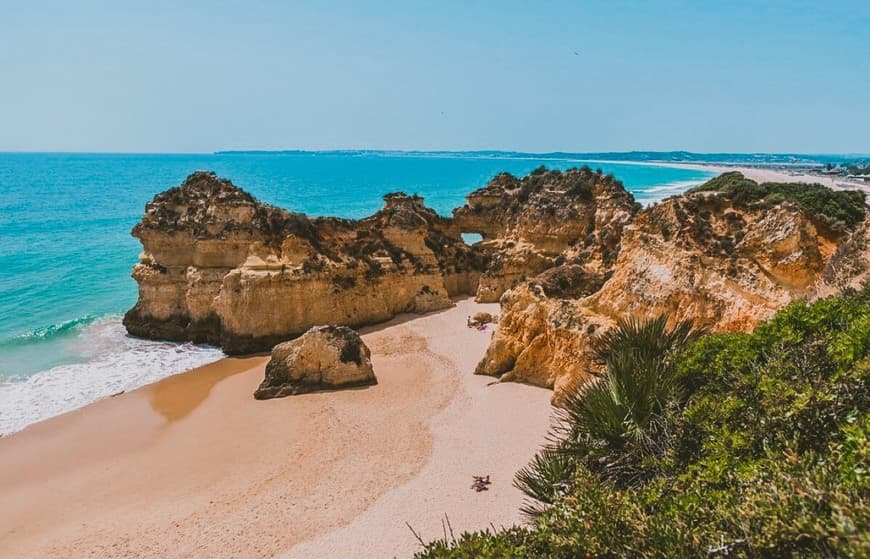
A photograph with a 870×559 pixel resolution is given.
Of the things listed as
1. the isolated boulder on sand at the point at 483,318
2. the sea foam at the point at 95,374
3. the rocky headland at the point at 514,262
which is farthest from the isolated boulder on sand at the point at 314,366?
the isolated boulder on sand at the point at 483,318

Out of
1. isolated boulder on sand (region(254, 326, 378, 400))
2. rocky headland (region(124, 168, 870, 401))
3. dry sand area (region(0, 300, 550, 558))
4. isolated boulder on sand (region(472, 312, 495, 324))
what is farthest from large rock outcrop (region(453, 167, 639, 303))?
isolated boulder on sand (region(254, 326, 378, 400))

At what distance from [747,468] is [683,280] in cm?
796

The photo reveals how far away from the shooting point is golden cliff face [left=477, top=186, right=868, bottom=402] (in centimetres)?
1093

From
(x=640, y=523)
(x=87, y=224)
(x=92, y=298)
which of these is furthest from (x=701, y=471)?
(x=87, y=224)

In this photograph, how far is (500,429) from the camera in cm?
1288

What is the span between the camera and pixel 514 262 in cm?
2586

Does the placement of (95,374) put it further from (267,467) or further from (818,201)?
(818,201)

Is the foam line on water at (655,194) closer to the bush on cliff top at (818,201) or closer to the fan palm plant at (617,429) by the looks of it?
the bush on cliff top at (818,201)

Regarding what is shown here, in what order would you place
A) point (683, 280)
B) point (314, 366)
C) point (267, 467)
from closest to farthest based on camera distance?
point (267, 467), point (683, 280), point (314, 366)

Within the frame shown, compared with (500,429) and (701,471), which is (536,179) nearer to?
(500,429)

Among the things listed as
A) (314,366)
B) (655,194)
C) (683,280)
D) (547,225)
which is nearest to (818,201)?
(547,225)

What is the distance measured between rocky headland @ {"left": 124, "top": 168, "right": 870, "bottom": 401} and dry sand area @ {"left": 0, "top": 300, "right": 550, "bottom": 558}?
2471mm

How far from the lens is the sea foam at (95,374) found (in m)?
16.0

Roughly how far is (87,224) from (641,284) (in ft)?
188
